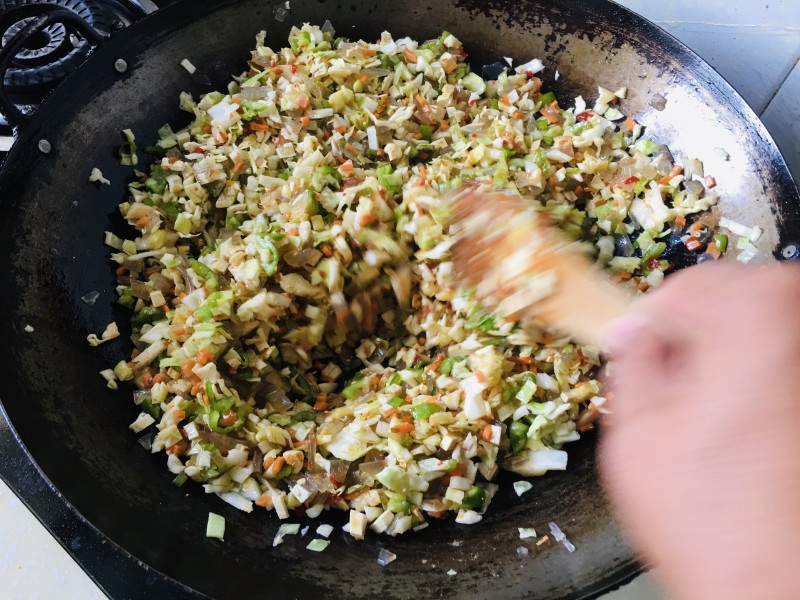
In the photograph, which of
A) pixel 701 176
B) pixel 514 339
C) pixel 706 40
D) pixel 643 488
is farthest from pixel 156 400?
pixel 706 40

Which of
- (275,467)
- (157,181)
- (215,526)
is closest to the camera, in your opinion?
(215,526)

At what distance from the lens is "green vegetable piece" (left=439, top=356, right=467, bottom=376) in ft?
5.21

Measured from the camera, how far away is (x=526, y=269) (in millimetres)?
1348

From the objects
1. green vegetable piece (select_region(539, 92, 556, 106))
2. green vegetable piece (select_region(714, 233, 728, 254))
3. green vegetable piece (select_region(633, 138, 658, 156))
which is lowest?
green vegetable piece (select_region(714, 233, 728, 254))

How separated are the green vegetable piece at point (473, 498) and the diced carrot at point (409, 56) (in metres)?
1.33

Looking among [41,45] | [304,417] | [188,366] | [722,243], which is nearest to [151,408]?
[188,366]

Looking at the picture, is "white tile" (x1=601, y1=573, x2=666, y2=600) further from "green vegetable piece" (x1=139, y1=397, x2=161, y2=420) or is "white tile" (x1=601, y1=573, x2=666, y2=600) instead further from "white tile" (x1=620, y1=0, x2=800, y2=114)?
"white tile" (x1=620, y1=0, x2=800, y2=114)

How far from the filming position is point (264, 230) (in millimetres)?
1660

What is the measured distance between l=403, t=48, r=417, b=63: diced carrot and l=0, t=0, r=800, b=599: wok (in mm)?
109

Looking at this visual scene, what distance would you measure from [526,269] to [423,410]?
0.41 meters

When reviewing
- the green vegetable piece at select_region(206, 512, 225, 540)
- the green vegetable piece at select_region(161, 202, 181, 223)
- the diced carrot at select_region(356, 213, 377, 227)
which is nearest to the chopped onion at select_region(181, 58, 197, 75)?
the green vegetable piece at select_region(161, 202, 181, 223)

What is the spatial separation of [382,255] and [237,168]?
1.66 feet

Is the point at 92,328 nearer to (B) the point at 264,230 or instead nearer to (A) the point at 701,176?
(B) the point at 264,230

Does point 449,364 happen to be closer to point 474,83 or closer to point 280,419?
point 280,419
